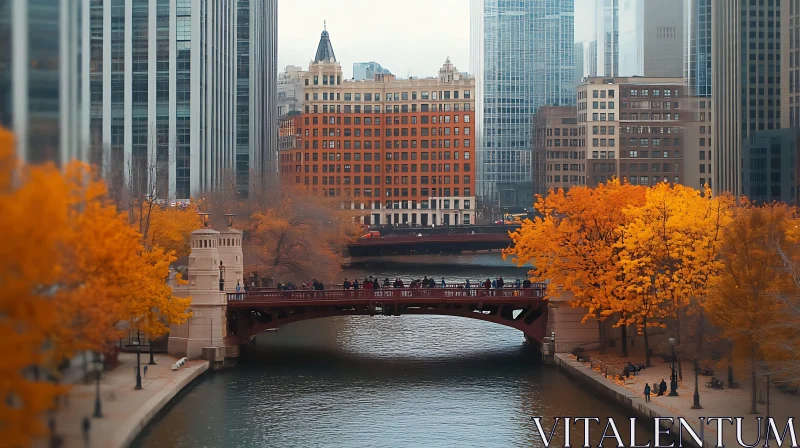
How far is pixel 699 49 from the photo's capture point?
6309 inches

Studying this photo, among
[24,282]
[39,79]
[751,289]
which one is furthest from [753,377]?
[24,282]

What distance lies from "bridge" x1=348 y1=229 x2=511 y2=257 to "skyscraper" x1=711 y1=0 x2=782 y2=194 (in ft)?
143

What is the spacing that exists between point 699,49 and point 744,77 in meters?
35.4

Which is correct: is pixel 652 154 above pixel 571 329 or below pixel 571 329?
above

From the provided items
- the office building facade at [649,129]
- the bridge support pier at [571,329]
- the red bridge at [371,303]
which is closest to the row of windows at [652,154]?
the office building facade at [649,129]

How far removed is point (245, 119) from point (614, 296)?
106850 mm

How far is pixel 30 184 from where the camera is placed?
1881 cm

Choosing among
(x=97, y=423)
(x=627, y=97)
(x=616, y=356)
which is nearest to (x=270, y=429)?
(x=616, y=356)

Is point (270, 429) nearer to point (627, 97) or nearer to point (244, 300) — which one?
point (244, 300)

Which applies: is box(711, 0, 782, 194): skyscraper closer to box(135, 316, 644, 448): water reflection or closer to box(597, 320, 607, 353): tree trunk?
box(135, 316, 644, 448): water reflection

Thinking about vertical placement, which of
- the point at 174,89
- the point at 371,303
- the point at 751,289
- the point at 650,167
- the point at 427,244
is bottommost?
the point at 371,303

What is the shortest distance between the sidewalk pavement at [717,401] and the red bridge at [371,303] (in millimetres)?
10617

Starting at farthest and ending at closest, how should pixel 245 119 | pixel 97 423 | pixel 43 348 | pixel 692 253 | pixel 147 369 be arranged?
1. pixel 245 119
2. pixel 692 253
3. pixel 147 369
4. pixel 97 423
5. pixel 43 348

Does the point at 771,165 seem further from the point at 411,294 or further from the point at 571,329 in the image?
the point at 411,294
